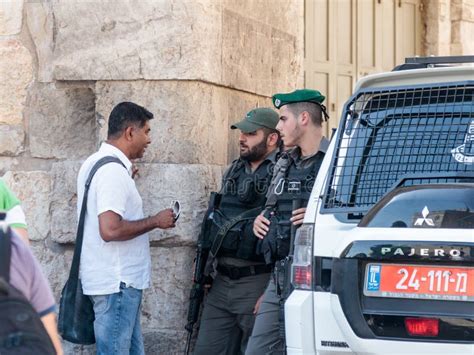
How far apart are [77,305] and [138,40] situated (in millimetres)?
1743

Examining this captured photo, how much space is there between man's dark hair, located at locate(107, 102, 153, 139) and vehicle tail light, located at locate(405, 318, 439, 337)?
94.8 inches

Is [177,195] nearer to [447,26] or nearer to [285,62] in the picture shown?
[285,62]

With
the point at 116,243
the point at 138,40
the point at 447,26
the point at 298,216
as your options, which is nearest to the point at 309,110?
the point at 298,216

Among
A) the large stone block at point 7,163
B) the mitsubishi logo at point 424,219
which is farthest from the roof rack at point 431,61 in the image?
the large stone block at point 7,163

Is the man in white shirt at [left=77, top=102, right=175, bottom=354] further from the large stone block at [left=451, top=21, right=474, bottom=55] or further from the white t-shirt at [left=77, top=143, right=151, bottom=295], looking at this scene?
the large stone block at [left=451, top=21, right=474, bottom=55]

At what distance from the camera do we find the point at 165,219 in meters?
6.01

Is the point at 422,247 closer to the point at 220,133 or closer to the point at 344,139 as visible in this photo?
the point at 344,139

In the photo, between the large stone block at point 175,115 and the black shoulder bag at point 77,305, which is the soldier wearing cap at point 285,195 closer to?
the large stone block at point 175,115

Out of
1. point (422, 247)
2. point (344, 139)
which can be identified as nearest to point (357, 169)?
point (344, 139)

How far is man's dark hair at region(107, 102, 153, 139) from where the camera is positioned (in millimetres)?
6113

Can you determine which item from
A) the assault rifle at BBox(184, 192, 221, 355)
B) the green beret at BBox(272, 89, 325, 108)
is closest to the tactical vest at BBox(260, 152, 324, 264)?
the green beret at BBox(272, 89, 325, 108)

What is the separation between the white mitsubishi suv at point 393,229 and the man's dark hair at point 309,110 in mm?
1444

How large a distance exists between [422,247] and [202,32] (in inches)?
116

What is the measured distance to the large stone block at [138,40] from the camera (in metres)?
6.71
